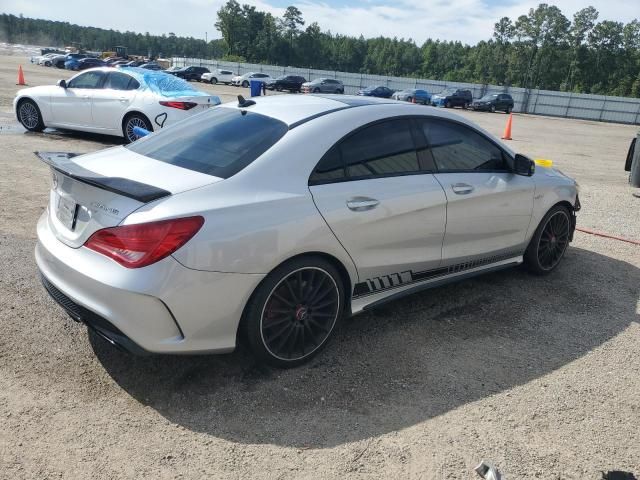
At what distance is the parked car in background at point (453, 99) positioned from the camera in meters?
42.1

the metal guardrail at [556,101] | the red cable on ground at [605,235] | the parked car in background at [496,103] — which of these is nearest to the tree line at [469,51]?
the metal guardrail at [556,101]

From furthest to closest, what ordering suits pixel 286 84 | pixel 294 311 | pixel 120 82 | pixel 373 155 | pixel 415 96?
pixel 286 84
pixel 415 96
pixel 120 82
pixel 373 155
pixel 294 311

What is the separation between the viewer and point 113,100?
10.2 meters

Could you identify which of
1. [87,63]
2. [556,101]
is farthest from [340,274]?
[87,63]

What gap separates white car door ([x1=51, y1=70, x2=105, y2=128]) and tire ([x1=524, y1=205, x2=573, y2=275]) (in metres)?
8.78

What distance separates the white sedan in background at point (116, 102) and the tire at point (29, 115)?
0.07 ft

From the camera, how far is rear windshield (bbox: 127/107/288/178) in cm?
→ 326

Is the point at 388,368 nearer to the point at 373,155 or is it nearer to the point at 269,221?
the point at 269,221

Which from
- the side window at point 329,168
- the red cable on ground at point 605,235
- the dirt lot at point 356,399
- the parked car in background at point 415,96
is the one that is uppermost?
the side window at point 329,168

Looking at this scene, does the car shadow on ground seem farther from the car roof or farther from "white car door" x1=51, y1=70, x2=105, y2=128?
"white car door" x1=51, y1=70, x2=105, y2=128

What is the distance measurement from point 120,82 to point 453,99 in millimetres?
36318

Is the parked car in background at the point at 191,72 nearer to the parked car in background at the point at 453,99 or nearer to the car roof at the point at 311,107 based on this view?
the parked car in background at the point at 453,99

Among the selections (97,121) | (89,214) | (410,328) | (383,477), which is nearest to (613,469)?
(383,477)

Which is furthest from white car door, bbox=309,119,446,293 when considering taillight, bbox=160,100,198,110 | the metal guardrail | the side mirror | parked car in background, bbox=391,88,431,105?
the metal guardrail
